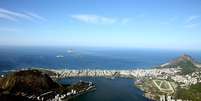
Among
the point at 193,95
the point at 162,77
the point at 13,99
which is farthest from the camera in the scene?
the point at 162,77

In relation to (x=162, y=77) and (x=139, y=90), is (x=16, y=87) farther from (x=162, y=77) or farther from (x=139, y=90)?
(x=162, y=77)

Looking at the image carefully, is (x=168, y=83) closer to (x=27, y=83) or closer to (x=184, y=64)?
(x=184, y=64)

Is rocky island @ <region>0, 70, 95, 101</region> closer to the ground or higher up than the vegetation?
higher up

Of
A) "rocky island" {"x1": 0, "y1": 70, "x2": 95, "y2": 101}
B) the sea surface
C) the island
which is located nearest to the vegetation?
the island

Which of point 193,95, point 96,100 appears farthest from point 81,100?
point 193,95

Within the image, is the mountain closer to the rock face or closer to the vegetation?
the vegetation

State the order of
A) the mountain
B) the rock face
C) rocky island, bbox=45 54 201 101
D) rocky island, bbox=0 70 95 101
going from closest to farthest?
rocky island, bbox=0 70 95 101 < the rock face < rocky island, bbox=45 54 201 101 < the mountain

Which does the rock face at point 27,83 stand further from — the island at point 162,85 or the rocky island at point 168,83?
the rocky island at point 168,83

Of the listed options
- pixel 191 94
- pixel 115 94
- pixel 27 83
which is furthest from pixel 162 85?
pixel 27 83
